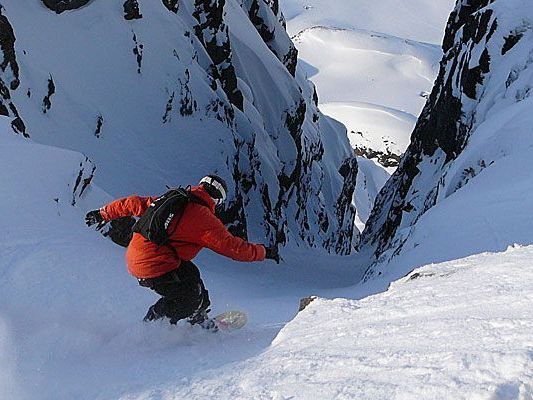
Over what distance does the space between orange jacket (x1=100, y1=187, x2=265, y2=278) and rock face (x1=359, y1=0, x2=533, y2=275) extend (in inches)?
399

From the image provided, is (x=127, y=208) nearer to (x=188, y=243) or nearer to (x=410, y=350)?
(x=188, y=243)

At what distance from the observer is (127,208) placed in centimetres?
530

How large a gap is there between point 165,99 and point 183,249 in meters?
15.8

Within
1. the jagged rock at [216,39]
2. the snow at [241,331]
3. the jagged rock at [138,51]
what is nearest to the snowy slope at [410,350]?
the snow at [241,331]

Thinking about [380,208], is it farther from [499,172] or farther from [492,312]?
[492,312]

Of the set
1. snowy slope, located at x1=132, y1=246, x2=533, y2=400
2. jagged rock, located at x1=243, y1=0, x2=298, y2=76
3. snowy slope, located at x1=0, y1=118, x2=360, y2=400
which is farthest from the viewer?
jagged rock, located at x1=243, y1=0, x2=298, y2=76

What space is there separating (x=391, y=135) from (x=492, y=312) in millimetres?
87160

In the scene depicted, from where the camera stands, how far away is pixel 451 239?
35.4ft

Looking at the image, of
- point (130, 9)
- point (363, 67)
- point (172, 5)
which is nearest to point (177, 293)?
point (130, 9)

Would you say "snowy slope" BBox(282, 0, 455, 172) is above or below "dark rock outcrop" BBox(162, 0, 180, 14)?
above

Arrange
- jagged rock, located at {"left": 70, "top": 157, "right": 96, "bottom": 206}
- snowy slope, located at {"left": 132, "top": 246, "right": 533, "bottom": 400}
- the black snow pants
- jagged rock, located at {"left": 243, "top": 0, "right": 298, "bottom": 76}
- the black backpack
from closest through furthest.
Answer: snowy slope, located at {"left": 132, "top": 246, "right": 533, "bottom": 400} → the black backpack → the black snow pants → jagged rock, located at {"left": 70, "top": 157, "right": 96, "bottom": 206} → jagged rock, located at {"left": 243, "top": 0, "right": 298, "bottom": 76}

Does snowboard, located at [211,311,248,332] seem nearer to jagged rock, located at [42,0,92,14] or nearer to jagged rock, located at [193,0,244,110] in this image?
jagged rock, located at [42,0,92,14]

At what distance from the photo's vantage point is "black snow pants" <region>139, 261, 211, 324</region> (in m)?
5.18

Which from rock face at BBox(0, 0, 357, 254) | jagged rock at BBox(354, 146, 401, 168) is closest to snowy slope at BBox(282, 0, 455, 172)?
jagged rock at BBox(354, 146, 401, 168)
